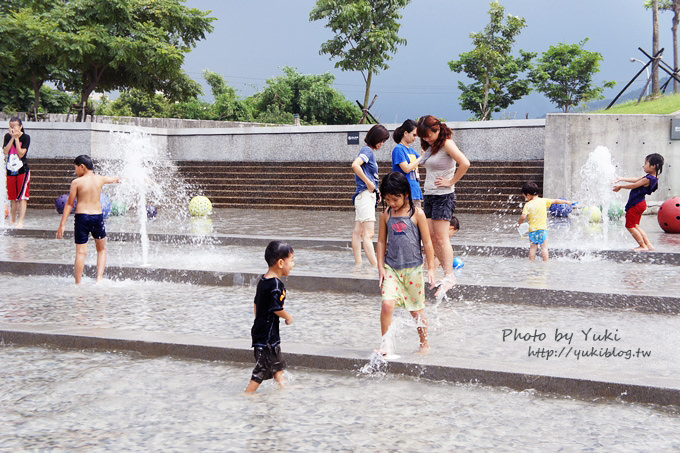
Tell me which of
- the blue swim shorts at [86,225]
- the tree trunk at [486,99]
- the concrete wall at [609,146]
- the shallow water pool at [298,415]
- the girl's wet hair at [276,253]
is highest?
the tree trunk at [486,99]

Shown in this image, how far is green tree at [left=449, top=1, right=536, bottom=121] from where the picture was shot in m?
53.9

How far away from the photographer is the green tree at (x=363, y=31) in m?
43.7

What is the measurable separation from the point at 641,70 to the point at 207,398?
27326 millimetres

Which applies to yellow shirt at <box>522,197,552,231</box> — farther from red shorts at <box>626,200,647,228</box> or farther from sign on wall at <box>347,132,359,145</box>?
sign on wall at <box>347,132,359,145</box>

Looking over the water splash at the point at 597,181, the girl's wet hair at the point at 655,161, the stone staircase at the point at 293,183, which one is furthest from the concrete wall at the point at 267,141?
the girl's wet hair at the point at 655,161

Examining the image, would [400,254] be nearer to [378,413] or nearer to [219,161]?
[378,413]

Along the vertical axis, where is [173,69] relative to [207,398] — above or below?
above

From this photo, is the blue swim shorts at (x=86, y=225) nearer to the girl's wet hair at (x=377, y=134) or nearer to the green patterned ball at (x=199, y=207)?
the girl's wet hair at (x=377, y=134)

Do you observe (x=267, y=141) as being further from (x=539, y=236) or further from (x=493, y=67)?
(x=493, y=67)

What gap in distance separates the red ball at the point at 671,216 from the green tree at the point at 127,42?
25.2 m

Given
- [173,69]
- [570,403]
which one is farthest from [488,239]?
[173,69]

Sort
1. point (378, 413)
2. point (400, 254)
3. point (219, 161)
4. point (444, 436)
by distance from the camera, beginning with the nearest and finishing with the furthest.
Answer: point (444, 436) < point (378, 413) < point (400, 254) < point (219, 161)

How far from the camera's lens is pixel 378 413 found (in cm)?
414

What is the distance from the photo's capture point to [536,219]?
973 cm
